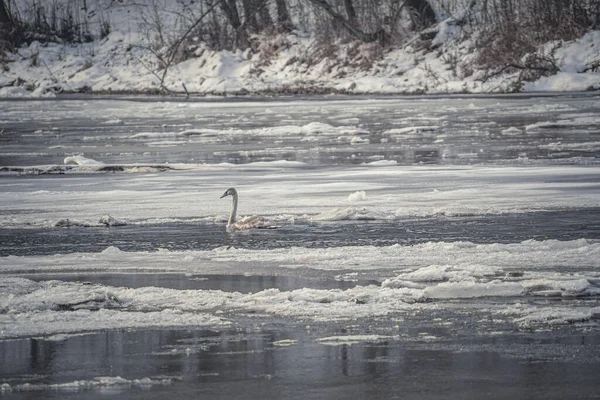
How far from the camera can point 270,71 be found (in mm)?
39750

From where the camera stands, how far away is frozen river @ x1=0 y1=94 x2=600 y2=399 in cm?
562

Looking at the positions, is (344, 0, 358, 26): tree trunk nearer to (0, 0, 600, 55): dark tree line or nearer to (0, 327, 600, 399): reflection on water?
(0, 0, 600, 55): dark tree line

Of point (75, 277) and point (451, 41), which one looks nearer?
point (75, 277)

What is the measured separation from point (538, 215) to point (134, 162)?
26.7 ft

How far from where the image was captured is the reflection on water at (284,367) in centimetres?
529

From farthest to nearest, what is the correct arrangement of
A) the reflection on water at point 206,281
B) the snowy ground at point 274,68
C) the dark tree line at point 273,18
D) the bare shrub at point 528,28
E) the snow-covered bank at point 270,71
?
the dark tree line at point 273,18 → the bare shrub at point 528,28 → the snowy ground at point 274,68 → the snow-covered bank at point 270,71 → the reflection on water at point 206,281

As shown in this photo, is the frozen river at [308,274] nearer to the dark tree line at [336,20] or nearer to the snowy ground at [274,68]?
the snowy ground at [274,68]

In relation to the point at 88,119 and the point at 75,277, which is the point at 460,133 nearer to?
the point at 88,119

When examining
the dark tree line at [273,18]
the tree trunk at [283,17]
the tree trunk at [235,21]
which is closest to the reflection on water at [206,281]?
the dark tree line at [273,18]

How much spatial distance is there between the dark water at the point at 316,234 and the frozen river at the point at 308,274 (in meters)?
0.03

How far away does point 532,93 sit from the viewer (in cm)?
3106

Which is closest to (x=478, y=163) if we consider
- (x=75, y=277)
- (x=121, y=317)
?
(x=75, y=277)

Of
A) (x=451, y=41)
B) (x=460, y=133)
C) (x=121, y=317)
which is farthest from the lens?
(x=451, y=41)

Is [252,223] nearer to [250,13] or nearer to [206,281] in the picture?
[206,281]
